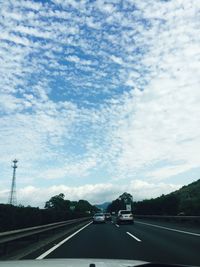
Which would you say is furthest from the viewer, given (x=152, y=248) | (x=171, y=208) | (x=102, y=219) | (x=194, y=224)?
(x=171, y=208)

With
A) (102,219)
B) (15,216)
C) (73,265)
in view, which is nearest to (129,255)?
(73,265)

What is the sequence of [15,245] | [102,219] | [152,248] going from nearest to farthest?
[152,248] → [15,245] → [102,219]

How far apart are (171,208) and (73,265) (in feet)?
223

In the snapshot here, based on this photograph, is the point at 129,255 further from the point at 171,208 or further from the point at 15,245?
the point at 171,208

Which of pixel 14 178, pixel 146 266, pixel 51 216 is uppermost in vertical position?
pixel 14 178

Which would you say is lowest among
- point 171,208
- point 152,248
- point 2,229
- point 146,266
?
point 146,266

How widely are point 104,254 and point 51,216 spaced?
72.8 ft

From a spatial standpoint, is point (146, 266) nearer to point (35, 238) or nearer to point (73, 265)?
point (73, 265)

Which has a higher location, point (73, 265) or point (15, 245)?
point (15, 245)

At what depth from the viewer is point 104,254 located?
1344 cm

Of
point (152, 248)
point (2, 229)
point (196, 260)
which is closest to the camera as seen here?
point (196, 260)

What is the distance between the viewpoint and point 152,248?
15180mm

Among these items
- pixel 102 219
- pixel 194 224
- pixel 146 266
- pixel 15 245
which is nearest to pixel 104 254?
pixel 15 245

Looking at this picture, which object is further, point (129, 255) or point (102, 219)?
point (102, 219)
